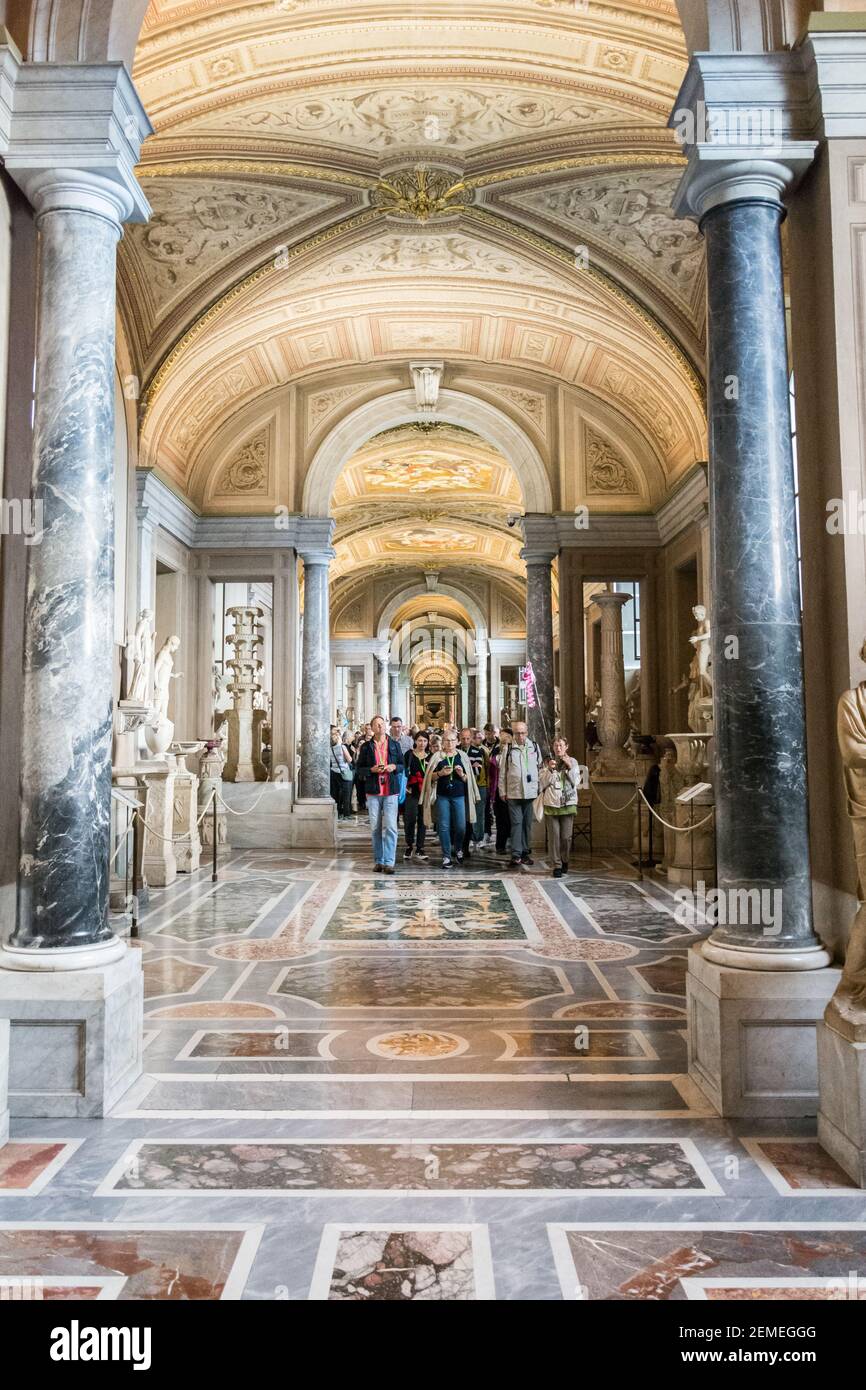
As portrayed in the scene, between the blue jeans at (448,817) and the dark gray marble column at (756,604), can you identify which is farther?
the blue jeans at (448,817)

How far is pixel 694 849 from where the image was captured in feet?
31.7

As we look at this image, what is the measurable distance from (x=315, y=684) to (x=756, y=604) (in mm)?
10818

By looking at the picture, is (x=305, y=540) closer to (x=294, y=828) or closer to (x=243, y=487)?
(x=243, y=487)

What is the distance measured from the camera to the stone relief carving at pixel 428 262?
11.1m

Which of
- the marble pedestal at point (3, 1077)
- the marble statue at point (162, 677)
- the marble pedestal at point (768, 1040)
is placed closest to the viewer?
the marble pedestal at point (3, 1077)

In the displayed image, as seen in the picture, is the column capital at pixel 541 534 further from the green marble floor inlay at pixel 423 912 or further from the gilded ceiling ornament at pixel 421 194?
the green marble floor inlay at pixel 423 912

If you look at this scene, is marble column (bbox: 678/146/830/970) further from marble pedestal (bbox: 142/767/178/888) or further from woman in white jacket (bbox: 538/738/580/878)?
marble pedestal (bbox: 142/767/178/888)

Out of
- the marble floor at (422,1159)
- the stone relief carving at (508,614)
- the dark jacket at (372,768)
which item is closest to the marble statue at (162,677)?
the dark jacket at (372,768)

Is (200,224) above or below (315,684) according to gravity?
above

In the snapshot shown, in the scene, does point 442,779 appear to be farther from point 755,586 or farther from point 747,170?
point 747,170

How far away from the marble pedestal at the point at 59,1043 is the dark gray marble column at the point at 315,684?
33.4ft

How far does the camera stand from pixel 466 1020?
5.14 metres

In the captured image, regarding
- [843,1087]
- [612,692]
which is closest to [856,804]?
[843,1087]
